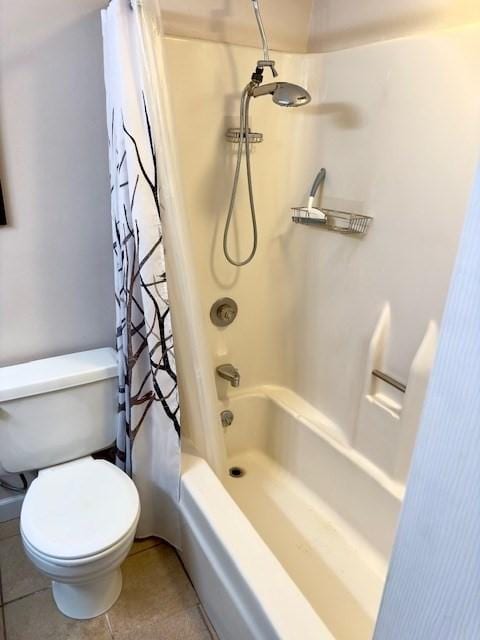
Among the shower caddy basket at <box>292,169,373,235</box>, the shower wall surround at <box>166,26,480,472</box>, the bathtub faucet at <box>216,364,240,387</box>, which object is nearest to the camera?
the shower wall surround at <box>166,26,480,472</box>

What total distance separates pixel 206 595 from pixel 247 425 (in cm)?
80

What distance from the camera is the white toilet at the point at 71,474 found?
4.43 feet

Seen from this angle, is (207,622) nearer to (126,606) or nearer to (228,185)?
(126,606)

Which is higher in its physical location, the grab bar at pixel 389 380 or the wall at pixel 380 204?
the wall at pixel 380 204

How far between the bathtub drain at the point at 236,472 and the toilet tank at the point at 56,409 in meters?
0.66

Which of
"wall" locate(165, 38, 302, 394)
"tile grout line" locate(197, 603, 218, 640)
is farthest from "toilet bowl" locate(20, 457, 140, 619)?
"wall" locate(165, 38, 302, 394)

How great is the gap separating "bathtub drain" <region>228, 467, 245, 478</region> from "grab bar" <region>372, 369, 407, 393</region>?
0.84m

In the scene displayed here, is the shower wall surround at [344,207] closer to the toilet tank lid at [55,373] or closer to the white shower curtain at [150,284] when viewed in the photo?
the white shower curtain at [150,284]

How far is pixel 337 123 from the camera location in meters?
1.72

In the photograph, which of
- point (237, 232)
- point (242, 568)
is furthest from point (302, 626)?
point (237, 232)

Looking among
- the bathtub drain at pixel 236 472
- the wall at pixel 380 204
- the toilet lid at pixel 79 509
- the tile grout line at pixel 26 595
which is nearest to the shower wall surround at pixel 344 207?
the wall at pixel 380 204

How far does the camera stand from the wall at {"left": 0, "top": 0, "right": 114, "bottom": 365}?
145 centimetres

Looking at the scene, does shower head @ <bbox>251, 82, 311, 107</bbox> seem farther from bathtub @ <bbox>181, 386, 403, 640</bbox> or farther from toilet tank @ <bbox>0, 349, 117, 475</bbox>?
bathtub @ <bbox>181, 386, 403, 640</bbox>

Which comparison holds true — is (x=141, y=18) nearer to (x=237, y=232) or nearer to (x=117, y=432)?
(x=237, y=232)
